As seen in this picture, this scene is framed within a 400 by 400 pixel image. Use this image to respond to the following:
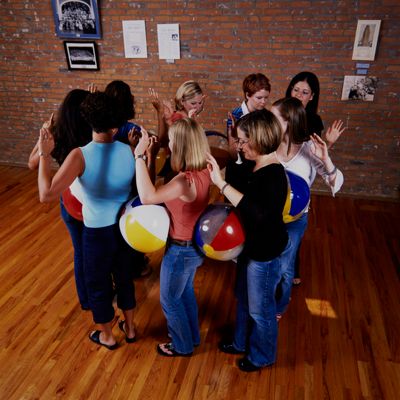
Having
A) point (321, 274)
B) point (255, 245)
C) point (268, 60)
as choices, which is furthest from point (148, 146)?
point (268, 60)

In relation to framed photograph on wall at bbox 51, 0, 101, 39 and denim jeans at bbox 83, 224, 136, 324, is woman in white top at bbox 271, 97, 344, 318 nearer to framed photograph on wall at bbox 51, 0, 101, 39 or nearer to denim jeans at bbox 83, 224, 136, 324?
denim jeans at bbox 83, 224, 136, 324

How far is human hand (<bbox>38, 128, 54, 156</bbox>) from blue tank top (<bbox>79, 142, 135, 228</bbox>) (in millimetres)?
218

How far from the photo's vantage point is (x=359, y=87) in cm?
399

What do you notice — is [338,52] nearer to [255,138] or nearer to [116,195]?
[255,138]

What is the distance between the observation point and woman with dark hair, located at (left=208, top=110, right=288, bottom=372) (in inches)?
66.9

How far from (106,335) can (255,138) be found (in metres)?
1.58

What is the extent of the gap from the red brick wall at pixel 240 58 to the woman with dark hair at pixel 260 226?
2.66 meters

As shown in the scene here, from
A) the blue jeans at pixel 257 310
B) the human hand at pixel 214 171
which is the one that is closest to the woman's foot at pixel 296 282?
the blue jeans at pixel 257 310

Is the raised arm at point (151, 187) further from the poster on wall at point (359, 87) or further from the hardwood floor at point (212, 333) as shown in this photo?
the poster on wall at point (359, 87)

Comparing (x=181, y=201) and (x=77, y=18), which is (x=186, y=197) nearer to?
(x=181, y=201)

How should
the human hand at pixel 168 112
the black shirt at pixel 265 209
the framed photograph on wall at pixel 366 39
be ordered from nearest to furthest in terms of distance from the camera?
1. the black shirt at pixel 265 209
2. the human hand at pixel 168 112
3. the framed photograph on wall at pixel 366 39

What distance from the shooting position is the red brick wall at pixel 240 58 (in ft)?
→ 12.7

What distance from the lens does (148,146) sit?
193cm

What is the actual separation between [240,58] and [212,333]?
3037mm
